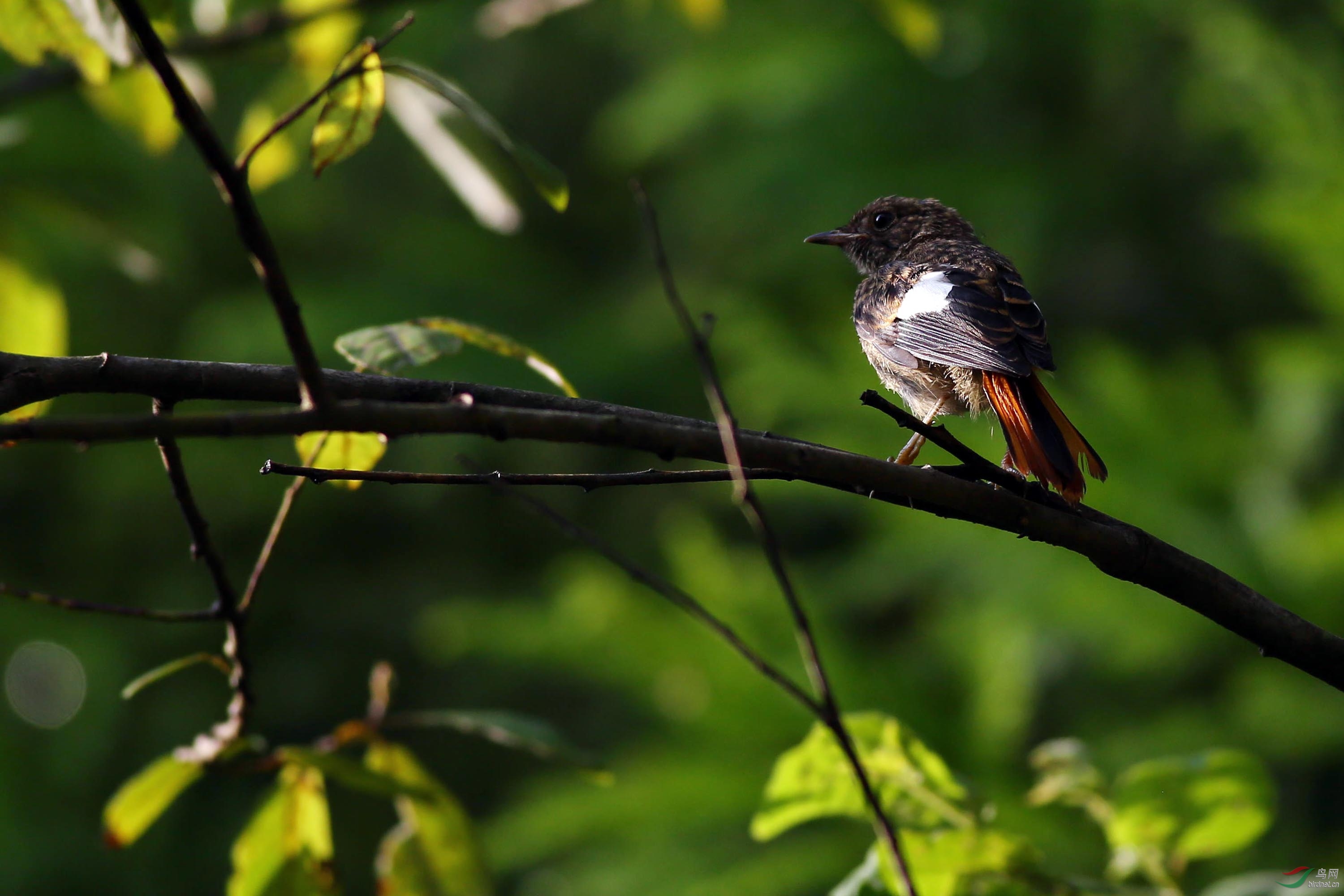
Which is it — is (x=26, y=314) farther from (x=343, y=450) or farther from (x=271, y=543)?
(x=271, y=543)

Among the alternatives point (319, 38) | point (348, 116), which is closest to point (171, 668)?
point (348, 116)

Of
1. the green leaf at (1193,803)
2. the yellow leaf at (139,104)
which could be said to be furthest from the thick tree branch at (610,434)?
the yellow leaf at (139,104)

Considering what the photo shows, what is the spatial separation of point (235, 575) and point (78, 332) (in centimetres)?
190

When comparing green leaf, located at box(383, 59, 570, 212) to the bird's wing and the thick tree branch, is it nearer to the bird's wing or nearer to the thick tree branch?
the thick tree branch

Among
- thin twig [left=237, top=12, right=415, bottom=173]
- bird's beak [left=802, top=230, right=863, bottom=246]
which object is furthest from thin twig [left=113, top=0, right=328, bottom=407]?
bird's beak [left=802, top=230, right=863, bottom=246]

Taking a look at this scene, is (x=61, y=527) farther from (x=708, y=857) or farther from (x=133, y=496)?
(x=708, y=857)

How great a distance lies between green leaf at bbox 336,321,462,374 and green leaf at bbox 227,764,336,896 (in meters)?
0.61

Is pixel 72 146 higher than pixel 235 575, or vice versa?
pixel 72 146

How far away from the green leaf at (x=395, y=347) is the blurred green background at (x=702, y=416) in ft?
4.12

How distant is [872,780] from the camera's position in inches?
64.1

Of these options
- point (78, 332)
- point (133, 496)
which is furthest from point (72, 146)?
point (133, 496)

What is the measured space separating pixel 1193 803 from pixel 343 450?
1220 millimetres

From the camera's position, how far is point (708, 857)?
5.01 m

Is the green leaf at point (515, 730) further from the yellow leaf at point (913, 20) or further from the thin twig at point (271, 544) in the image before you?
the yellow leaf at point (913, 20)
